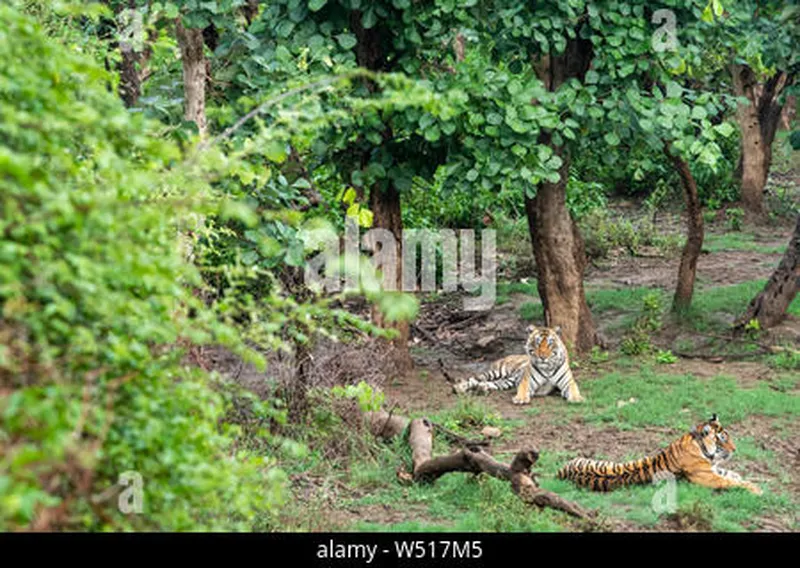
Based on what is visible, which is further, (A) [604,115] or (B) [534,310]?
(B) [534,310]

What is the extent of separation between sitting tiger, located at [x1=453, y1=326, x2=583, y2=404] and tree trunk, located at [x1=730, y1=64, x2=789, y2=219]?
7486 mm

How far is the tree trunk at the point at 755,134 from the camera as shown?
55.7ft

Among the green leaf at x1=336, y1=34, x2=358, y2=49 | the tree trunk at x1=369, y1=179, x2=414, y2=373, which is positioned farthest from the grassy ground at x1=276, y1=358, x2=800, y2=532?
the green leaf at x1=336, y1=34, x2=358, y2=49

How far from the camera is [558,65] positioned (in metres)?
11.7

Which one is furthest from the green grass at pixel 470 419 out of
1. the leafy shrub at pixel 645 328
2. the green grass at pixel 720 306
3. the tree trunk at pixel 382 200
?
the green grass at pixel 720 306

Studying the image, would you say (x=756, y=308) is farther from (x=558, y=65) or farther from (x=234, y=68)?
(x=234, y=68)

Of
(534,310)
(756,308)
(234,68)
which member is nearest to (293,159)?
(234,68)

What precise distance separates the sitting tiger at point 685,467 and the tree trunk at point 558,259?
4.05 m

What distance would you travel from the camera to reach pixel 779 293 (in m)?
12.0

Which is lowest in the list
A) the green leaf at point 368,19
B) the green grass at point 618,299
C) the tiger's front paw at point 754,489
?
the tiger's front paw at point 754,489

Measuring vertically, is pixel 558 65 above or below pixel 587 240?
above

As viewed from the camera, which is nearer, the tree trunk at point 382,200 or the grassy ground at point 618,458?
the grassy ground at point 618,458

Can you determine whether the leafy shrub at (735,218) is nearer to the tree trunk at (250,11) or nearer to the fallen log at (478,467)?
the tree trunk at (250,11)
